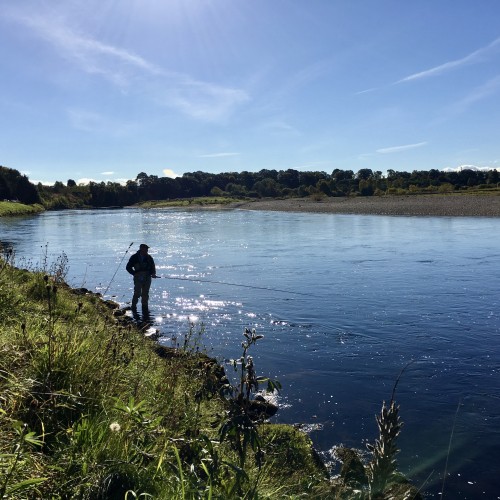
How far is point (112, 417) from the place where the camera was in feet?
14.4

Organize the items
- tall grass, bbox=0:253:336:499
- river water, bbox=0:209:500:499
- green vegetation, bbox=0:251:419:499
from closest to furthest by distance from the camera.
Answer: green vegetation, bbox=0:251:419:499, tall grass, bbox=0:253:336:499, river water, bbox=0:209:500:499

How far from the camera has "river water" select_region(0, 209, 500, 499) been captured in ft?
25.3

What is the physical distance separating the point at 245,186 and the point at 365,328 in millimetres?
178743

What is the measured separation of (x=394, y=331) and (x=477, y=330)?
82.7 inches

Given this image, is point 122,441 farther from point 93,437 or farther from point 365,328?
point 365,328

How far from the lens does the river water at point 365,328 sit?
303 inches

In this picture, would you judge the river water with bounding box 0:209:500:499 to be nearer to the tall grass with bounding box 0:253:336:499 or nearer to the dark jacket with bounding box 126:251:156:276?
the dark jacket with bounding box 126:251:156:276

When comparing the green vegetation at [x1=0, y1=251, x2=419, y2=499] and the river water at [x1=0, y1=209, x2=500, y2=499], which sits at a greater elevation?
the green vegetation at [x1=0, y1=251, x2=419, y2=499]

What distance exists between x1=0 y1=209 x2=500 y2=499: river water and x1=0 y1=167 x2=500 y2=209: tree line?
80.4m

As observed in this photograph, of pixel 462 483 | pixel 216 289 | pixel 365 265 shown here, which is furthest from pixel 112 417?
pixel 365 265

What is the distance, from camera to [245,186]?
19025 centimetres

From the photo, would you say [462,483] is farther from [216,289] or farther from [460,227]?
[460,227]

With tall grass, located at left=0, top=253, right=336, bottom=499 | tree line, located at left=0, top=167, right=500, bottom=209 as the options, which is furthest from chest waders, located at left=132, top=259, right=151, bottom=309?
tree line, located at left=0, top=167, right=500, bottom=209

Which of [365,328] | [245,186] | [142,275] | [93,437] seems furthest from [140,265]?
[245,186]
